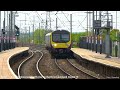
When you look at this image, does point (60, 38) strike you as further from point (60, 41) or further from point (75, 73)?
point (75, 73)

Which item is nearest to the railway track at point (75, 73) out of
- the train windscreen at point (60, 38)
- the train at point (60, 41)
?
the train at point (60, 41)

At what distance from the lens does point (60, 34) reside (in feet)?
130

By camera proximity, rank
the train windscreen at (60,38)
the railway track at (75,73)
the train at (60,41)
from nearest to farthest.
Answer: the railway track at (75,73) → the train at (60,41) → the train windscreen at (60,38)

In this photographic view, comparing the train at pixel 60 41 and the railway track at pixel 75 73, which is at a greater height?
the train at pixel 60 41

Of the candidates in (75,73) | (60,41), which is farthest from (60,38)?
(75,73)

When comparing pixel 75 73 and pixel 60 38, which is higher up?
pixel 60 38

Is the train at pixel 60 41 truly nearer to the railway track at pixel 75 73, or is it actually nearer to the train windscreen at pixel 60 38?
the train windscreen at pixel 60 38

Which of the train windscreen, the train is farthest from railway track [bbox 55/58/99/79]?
the train windscreen

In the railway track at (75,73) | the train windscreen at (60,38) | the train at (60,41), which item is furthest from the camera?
the train windscreen at (60,38)

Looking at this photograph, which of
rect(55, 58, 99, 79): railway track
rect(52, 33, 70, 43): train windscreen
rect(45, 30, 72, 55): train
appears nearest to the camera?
rect(55, 58, 99, 79): railway track

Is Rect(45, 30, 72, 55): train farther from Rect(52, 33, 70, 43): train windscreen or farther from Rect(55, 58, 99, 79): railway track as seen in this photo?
Rect(55, 58, 99, 79): railway track
